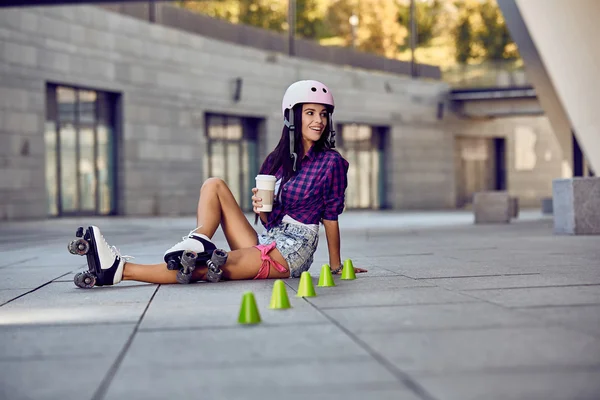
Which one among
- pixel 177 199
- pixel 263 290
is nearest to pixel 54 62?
pixel 177 199

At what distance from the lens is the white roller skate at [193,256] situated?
21.6 feet

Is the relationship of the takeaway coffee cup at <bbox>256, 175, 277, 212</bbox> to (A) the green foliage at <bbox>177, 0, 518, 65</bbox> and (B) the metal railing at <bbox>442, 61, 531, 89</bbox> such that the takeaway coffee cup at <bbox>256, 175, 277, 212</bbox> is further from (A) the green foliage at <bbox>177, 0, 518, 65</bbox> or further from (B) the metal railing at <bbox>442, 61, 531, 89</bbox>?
(A) the green foliage at <bbox>177, 0, 518, 65</bbox>

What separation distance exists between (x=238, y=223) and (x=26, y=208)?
1906 centimetres

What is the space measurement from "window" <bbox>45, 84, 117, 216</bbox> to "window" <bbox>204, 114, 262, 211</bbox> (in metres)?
5.24

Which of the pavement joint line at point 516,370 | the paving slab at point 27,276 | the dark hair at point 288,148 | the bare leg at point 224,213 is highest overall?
the dark hair at point 288,148

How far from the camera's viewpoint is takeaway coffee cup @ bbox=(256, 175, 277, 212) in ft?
22.2

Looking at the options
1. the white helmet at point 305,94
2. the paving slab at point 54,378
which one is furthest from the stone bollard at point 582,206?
the paving slab at point 54,378

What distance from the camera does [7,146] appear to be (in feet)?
78.5

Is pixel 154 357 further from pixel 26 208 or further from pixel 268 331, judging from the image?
pixel 26 208

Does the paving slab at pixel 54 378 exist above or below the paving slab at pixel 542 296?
above

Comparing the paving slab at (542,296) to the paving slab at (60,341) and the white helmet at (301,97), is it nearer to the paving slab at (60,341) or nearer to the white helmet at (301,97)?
the white helmet at (301,97)

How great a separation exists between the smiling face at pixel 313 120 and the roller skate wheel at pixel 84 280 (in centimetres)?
213

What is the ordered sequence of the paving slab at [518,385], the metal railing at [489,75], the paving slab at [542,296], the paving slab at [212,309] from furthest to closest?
the metal railing at [489,75] < the paving slab at [542,296] < the paving slab at [212,309] < the paving slab at [518,385]

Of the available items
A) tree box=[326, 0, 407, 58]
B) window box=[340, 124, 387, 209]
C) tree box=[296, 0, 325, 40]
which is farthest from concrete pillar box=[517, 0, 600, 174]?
tree box=[326, 0, 407, 58]
